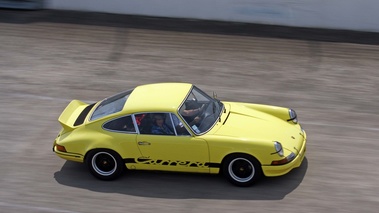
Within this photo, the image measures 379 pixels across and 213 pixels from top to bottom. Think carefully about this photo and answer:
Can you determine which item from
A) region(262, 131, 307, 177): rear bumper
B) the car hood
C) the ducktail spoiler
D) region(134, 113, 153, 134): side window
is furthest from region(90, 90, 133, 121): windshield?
region(262, 131, 307, 177): rear bumper

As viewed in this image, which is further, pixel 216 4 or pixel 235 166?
pixel 216 4

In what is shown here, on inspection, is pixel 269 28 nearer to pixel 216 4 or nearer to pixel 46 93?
pixel 216 4

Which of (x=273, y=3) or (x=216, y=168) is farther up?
(x=273, y=3)

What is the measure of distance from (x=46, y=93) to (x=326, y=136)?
5.65 meters

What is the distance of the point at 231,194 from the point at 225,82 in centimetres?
477

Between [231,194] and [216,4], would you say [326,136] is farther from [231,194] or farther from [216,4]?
[216,4]

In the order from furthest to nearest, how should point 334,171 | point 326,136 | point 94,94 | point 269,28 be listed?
point 269,28 → point 94,94 → point 326,136 → point 334,171

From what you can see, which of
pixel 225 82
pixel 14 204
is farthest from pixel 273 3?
pixel 14 204

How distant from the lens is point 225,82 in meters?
13.6

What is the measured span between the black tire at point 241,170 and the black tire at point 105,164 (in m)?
1.55

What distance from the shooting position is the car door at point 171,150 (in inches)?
364

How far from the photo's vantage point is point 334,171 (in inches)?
388

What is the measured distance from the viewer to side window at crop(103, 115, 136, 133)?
9531mm

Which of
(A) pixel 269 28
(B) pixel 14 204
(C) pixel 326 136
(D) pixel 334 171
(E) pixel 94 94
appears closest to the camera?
(B) pixel 14 204
